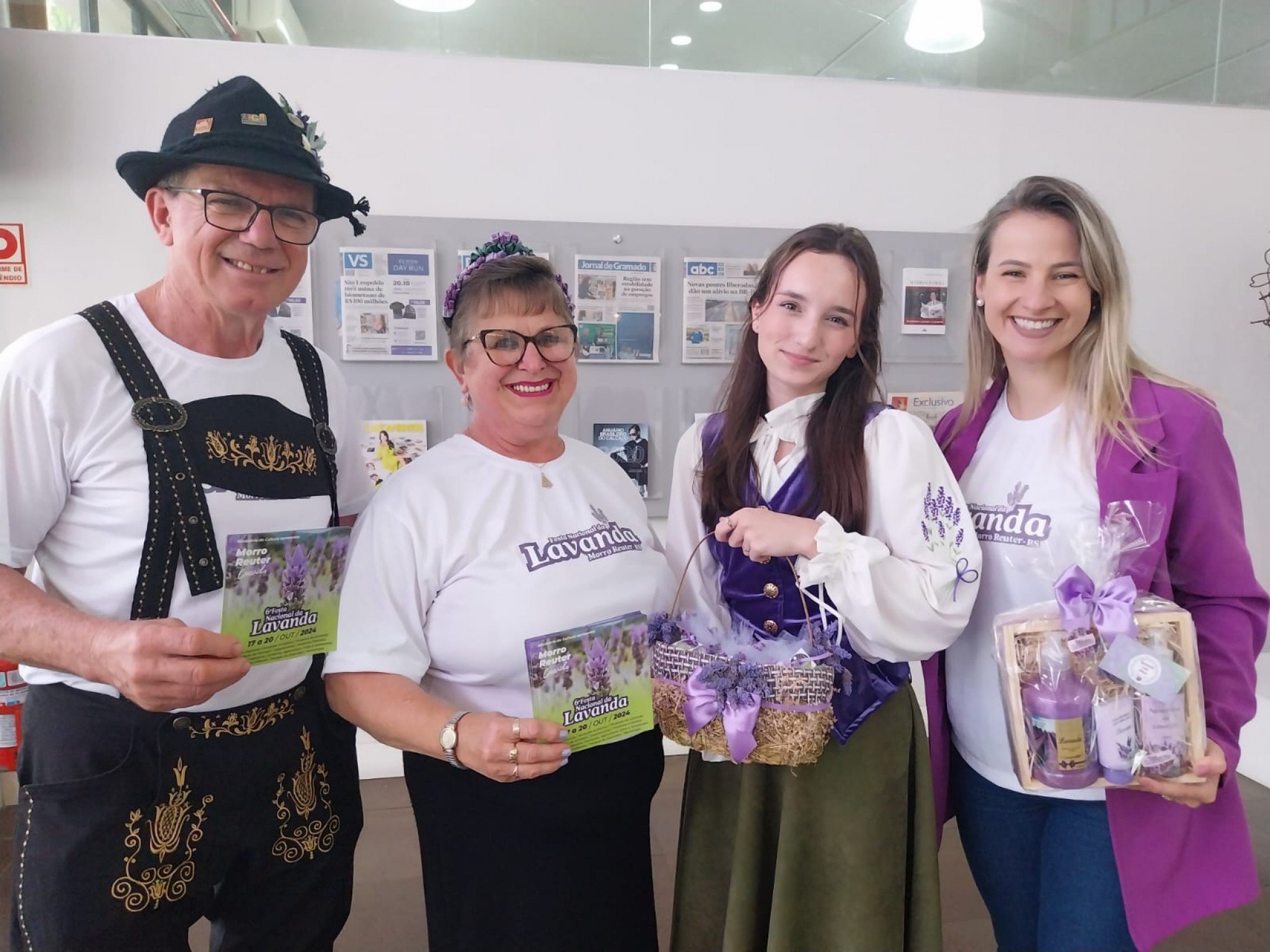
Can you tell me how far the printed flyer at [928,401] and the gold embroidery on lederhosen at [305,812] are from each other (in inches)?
113

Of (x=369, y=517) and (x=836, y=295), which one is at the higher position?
(x=836, y=295)

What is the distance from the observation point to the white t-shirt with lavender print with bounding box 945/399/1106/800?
55.1 inches

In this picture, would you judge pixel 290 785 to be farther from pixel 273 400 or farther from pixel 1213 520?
pixel 1213 520

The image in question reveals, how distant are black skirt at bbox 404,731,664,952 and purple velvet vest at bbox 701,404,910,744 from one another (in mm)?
360

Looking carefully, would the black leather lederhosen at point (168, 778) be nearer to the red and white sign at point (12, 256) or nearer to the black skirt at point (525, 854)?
the black skirt at point (525, 854)

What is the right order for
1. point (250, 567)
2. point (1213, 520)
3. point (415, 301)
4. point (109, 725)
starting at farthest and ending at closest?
point (415, 301) → point (1213, 520) → point (109, 725) → point (250, 567)

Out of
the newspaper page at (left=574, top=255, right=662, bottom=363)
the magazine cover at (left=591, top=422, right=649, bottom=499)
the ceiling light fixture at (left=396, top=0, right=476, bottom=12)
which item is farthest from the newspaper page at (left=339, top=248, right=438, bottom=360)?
the ceiling light fixture at (left=396, top=0, right=476, bottom=12)

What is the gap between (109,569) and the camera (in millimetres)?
1231

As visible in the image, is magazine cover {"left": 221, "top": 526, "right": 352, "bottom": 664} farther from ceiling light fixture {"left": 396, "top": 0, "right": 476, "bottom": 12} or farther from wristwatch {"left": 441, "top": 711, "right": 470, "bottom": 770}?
ceiling light fixture {"left": 396, "top": 0, "right": 476, "bottom": 12}

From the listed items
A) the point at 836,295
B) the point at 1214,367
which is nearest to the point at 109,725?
the point at 836,295

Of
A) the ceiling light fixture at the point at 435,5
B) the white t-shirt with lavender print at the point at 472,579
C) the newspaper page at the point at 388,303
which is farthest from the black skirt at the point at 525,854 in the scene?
the ceiling light fixture at the point at 435,5

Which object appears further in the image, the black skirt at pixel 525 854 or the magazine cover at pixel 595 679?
the black skirt at pixel 525 854

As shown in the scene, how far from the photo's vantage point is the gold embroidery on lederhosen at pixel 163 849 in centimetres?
123

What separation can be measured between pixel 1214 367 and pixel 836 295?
11.0ft
